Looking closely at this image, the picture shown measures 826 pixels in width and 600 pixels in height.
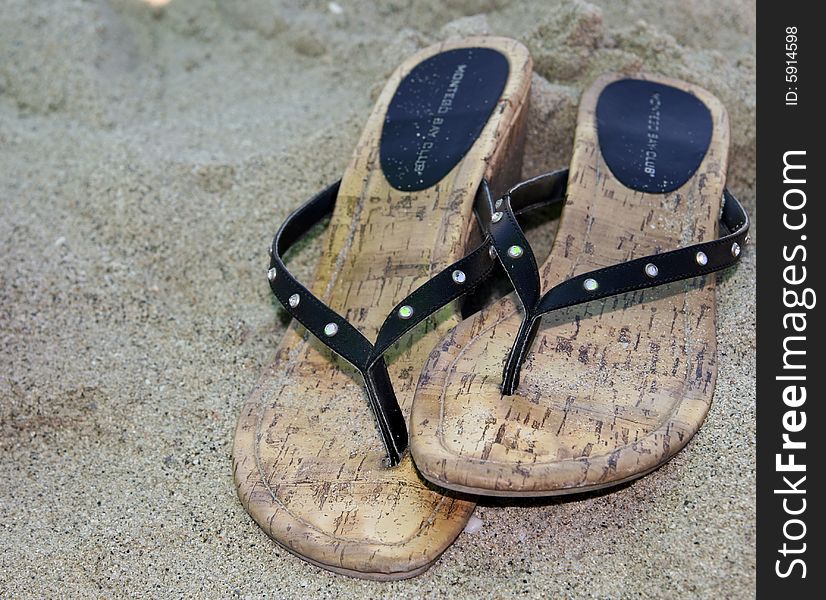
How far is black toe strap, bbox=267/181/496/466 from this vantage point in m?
1.22

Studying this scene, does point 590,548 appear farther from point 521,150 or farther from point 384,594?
point 521,150

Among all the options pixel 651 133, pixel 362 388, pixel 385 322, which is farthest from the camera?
pixel 651 133

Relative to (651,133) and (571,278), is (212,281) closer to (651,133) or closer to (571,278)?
(571,278)

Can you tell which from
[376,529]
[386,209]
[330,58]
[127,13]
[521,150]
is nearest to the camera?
[376,529]

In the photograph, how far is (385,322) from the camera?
124 centimetres

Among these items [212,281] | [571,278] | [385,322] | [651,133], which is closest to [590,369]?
[571,278]

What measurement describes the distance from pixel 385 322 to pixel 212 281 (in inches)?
22.2

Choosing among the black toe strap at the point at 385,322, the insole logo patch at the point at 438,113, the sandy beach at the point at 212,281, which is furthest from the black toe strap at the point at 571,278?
the insole logo patch at the point at 438,113

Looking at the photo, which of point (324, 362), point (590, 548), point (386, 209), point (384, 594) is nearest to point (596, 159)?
point (386, 209)

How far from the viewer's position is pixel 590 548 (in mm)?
1208

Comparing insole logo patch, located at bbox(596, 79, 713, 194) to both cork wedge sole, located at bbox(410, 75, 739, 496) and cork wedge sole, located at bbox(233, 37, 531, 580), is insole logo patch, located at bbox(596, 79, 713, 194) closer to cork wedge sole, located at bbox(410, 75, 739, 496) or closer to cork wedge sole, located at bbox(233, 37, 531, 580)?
cork wedge sole, located at bbox(410, 75, 739, 496)

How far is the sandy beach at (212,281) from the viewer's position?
3.95 ft

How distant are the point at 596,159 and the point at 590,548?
0.73 metres

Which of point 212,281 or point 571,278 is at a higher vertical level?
point 571,278
